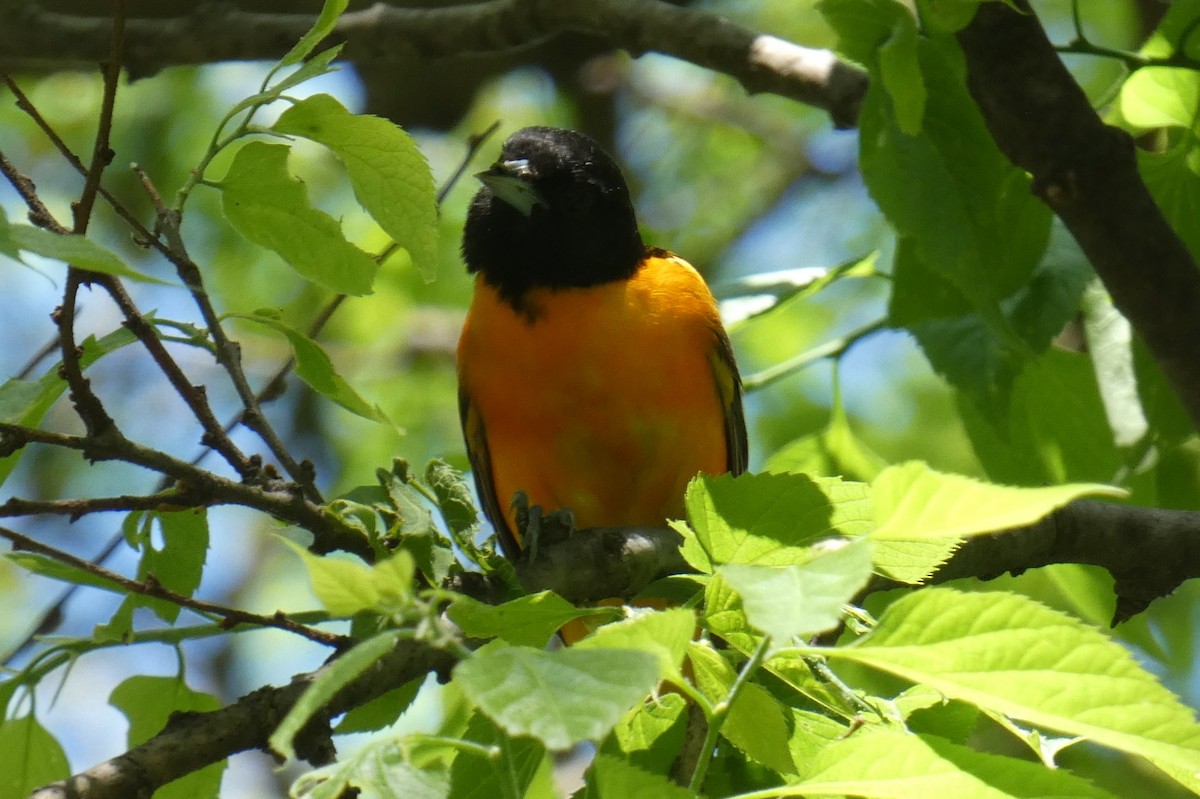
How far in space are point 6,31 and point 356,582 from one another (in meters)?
4.06

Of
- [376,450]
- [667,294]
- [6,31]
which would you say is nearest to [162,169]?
[376,450]

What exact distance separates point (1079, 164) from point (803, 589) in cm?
206

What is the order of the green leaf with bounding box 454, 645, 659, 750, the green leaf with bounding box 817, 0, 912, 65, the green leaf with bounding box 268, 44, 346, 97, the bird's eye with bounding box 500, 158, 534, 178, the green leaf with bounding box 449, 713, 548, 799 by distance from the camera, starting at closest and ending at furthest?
the green leaf with bounding box 454, 645, 659, 750
the green leaf with bounding box 449, 713, 548, 799
the green leaf with bounding box 268, 44, 346, 97
the green leaf with bounding box 817, 0, 912, 65
the bird's eye with bounding box 500, 158, 534, 178

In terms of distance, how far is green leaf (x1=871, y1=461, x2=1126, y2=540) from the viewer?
4.22 feet

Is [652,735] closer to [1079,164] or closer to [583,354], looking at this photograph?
[1079,164]

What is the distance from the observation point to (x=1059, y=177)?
309cm

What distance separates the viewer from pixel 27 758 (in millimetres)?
2365

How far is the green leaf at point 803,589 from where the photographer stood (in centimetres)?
131

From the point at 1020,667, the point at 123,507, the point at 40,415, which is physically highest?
the point at 40,415

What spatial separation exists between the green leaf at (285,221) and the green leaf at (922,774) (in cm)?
114

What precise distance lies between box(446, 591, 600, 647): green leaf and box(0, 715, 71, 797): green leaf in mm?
972

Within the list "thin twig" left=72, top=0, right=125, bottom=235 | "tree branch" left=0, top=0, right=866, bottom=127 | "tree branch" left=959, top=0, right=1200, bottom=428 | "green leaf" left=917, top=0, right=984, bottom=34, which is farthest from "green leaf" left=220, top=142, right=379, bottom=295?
"tree branch" left=0, top=0, right=866, bottom=127

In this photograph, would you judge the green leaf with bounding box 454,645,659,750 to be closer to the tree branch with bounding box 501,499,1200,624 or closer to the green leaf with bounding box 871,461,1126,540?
the green leaf with bounding box 871,461,1126,540

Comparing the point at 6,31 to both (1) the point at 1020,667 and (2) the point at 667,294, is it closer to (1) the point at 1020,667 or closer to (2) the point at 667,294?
(2) the point at 667,294
